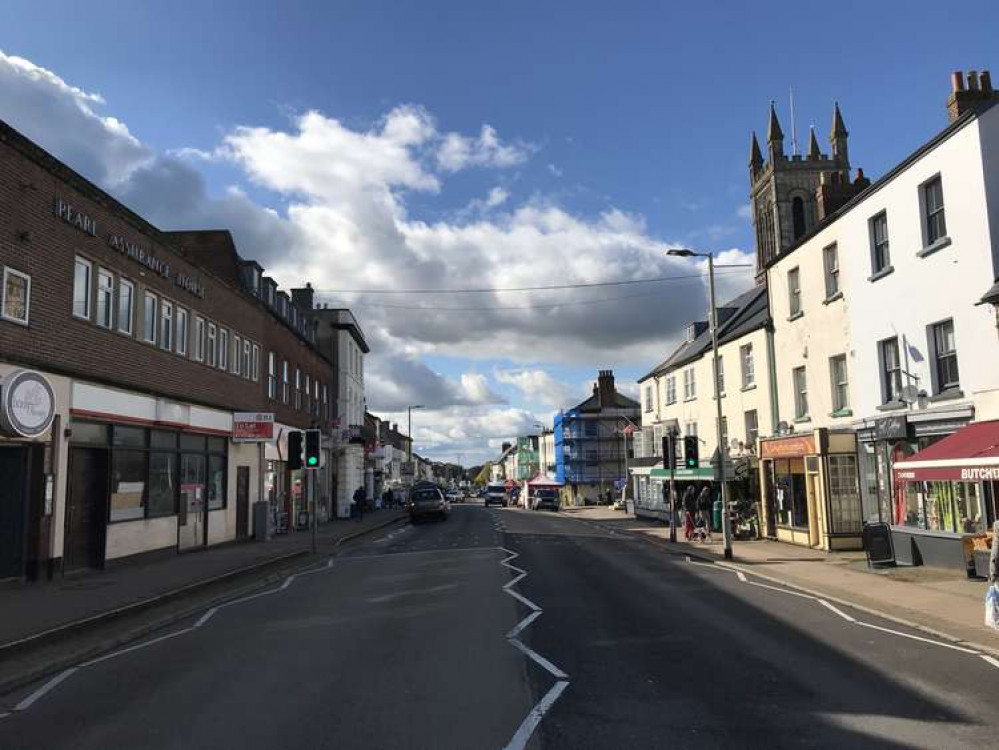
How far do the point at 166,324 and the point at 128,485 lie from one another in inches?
182

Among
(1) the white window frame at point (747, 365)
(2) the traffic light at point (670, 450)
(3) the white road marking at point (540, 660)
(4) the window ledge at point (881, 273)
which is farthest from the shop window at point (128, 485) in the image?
(1) the white window frame at point (747, 365)

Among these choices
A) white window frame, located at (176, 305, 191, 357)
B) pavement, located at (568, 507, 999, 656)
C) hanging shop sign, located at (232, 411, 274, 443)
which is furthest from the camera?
hanging shop sign, located at (232, 411, 274, 443)

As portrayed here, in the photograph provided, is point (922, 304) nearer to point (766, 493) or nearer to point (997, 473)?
point (997, 473)

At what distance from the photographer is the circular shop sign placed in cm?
1357

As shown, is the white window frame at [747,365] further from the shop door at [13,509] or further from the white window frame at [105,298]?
the shop door at [13,509]

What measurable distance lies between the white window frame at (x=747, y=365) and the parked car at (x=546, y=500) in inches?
1482

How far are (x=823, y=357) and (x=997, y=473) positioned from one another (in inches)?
413

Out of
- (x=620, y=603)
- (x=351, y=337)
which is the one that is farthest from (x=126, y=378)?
(x=351, y=337)

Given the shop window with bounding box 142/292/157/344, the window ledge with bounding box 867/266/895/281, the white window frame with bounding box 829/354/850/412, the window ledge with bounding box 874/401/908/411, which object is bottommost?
the window ledge with bounding box 874/401/908/411

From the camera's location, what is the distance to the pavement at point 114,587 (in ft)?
35.8

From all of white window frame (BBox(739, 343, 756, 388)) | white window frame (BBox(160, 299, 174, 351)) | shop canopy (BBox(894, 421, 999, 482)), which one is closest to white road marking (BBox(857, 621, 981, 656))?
shop canopy (BBox(894, 421, 999, 482))

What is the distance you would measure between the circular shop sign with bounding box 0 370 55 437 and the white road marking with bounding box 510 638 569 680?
9.76 meters

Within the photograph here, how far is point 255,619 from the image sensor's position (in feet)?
38.7

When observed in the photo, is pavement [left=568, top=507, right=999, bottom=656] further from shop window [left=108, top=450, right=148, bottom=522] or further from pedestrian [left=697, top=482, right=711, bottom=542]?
→ shop window [left=108, top=450, right=148, bottom=522]
